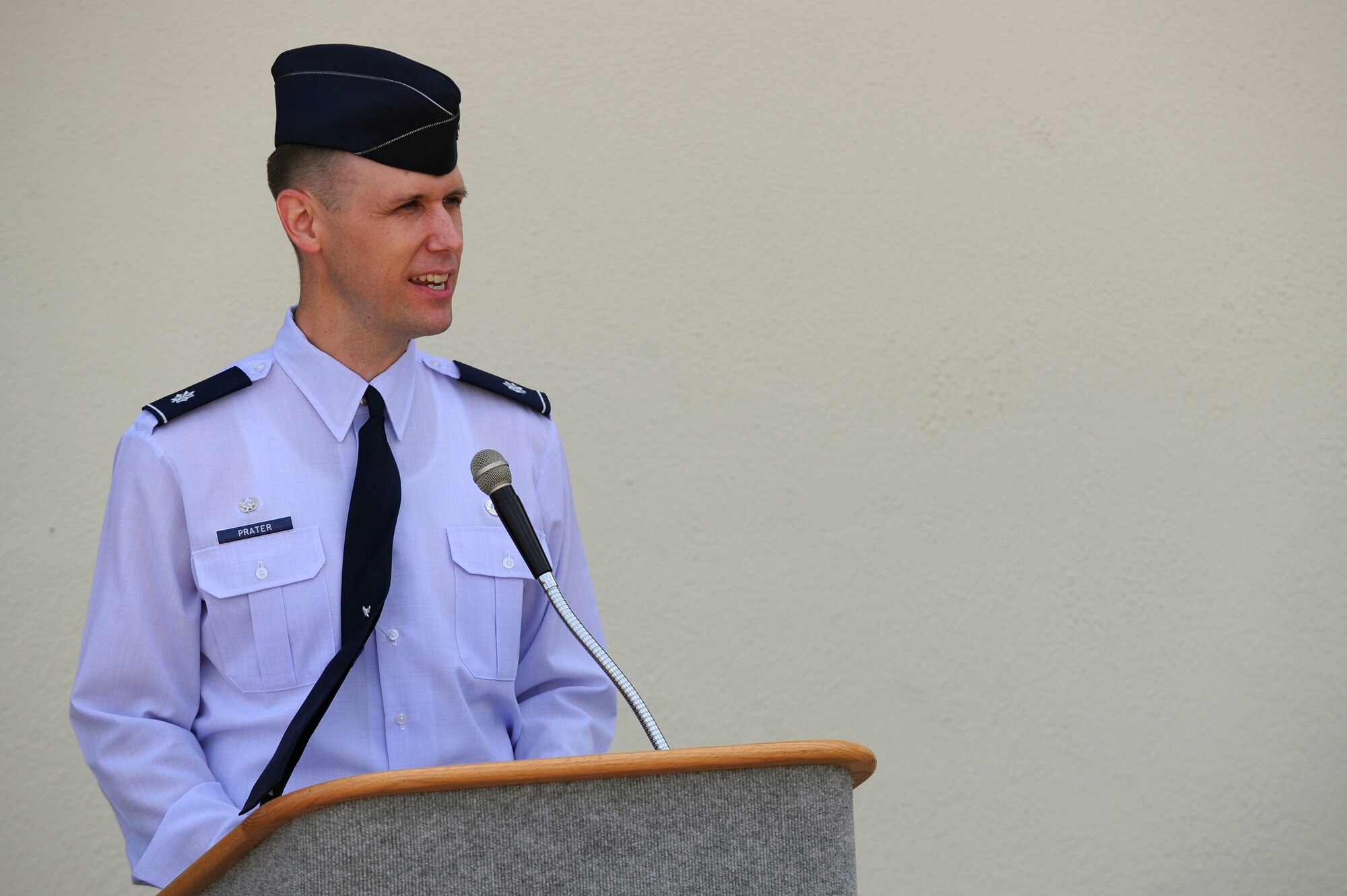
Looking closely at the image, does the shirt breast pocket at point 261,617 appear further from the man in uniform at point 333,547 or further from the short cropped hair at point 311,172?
the short cropped hair at point 311,172

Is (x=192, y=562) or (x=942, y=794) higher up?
(x=192, y=562)

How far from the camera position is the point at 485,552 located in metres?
1.26

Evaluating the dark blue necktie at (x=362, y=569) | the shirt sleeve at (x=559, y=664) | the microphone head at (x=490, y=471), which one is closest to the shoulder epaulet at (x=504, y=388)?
the shirt sleeve at (x=559, y=664)

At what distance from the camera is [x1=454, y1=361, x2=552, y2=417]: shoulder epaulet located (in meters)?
1.39

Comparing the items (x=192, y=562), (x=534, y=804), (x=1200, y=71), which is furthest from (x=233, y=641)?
(x=1200, y=71)

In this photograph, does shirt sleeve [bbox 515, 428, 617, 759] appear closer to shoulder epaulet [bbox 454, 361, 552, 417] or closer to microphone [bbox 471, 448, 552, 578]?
shoulder epaulet [bbox 454, 361, 552, 417]

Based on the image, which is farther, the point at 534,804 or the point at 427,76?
the point at 427,76

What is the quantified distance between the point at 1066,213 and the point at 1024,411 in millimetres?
407

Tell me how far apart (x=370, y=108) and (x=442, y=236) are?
0.14 metres

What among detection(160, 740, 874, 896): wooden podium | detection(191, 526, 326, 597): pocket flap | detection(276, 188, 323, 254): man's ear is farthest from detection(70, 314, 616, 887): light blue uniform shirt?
detection(160, 740, 874, 896): wooden podium

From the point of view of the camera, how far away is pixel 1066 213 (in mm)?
2438

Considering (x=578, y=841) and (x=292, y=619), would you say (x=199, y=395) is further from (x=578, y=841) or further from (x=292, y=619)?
(x=578, y=841)

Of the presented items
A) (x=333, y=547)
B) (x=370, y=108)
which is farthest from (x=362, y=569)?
(x=370, y=108)

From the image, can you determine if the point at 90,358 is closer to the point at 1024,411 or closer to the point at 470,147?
the point at 470,147
